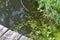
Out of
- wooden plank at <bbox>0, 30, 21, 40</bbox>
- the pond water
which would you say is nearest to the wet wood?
wooden plank at <bbox>0, 30, 21, 40</bbox>

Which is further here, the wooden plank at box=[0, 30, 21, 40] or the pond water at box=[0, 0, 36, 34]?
the pond water at box=[0, 0, 36, 34]

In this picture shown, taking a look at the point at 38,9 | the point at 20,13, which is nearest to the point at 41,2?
the point at 38,9

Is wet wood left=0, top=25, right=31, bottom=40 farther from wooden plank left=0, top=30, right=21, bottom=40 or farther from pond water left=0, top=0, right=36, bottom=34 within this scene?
pond water left=0, top=0, right=36, bottom=34

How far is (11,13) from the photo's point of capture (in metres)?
4.34

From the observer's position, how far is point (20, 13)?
14.2 feet

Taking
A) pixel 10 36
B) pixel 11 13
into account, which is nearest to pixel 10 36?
pixel 10 36

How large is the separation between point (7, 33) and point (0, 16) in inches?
124

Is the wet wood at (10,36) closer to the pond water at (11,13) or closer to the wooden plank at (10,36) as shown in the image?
the wooden plank at (10,36)

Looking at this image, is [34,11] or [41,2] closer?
[41,2]

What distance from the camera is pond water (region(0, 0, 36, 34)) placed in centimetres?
405

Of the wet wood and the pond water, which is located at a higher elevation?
the pond water

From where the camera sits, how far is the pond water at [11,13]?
4.05m

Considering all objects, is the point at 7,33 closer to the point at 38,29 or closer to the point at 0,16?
the point at 38,29

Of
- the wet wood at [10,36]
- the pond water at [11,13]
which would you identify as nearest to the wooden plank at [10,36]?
the wet wood at [10,36]
